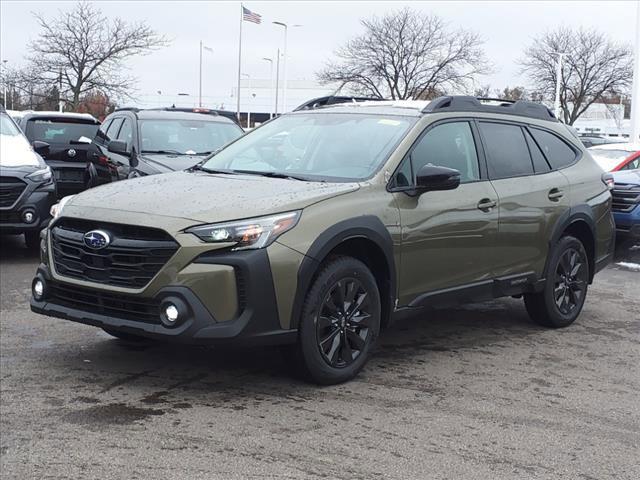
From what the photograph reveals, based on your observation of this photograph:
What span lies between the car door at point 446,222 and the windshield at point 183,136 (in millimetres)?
5258

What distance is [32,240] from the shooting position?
34.8ft

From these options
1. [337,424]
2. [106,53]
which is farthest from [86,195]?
[106,53]

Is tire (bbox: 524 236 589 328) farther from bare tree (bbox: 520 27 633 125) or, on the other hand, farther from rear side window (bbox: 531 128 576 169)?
bare tree (bbox: 520 27 633 125)

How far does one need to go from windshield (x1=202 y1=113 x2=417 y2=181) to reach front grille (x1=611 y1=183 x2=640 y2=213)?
683cm

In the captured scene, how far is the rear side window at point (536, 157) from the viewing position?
675cm

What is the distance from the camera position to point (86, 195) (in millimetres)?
5254

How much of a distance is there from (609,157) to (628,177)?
223 cm

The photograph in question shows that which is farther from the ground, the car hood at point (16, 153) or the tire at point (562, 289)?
the car hood at point (16, 153)

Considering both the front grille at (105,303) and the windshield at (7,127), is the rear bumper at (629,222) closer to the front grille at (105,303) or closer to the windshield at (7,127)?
the windshield at (7,127)

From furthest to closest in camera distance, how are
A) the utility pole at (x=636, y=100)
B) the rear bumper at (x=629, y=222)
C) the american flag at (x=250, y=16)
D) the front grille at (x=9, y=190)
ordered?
the american flag at (x=250, y=16)
the utility pole at (x=636, y=100)
the rear bumper at (x=629, y=222)
the front grille at (x=9, y=190)

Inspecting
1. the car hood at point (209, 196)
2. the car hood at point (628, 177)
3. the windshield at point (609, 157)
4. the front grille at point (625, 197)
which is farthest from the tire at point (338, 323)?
the windshield at point (609, 157)

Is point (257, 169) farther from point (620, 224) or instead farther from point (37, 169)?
point (620, 224)

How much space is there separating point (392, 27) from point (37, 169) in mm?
38005

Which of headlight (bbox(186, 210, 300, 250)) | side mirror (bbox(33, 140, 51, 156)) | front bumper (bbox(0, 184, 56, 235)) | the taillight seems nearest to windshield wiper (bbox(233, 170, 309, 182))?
headlight (bbox(186, 210, 300, 250))
